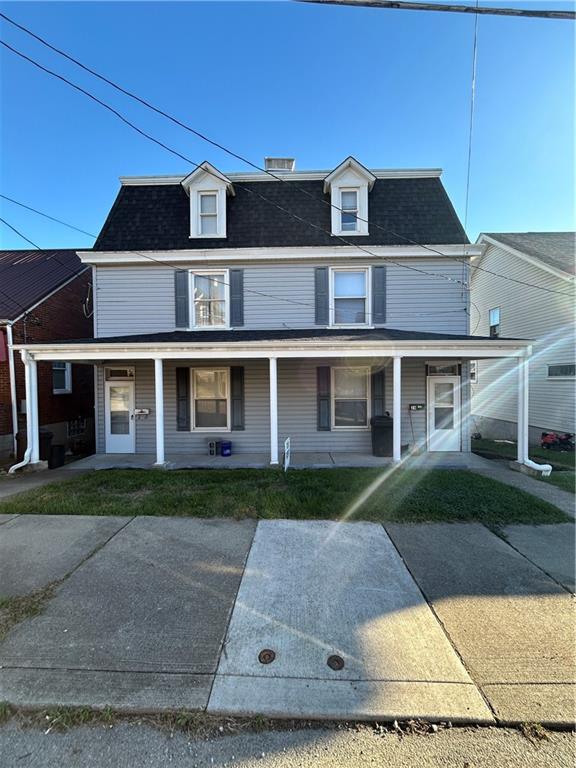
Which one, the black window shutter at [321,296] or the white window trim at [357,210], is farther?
the white window trim at [357,210]

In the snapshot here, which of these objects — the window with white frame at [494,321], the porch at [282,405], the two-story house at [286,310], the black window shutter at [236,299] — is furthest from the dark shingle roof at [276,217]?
the window with white frame at [494,321]

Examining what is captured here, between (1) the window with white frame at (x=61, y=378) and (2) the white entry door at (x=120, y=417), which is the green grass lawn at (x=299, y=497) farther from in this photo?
(1) the window with white frame at (x=61, y=378)

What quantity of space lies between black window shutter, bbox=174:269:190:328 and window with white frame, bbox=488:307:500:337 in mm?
12279

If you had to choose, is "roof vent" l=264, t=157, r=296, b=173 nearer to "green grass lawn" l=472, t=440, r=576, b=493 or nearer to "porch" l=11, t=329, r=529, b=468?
"porch" l=11, t=329, r=529, b=468

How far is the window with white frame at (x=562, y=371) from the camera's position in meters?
10.9

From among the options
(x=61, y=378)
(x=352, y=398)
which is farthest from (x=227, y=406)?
(x=61, y=378)

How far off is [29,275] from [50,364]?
3503 millimetres

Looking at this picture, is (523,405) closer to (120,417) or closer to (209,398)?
(209,398)

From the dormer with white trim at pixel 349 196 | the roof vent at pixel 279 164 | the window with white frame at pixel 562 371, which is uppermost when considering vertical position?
the roof vent at pixel 279 164

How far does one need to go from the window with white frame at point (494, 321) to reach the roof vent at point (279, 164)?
987 cm

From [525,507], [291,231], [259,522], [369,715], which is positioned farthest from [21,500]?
[291,231]

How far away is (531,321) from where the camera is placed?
12.7 metres

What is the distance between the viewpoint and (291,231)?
10.1 meters

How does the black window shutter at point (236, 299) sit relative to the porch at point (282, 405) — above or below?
above
